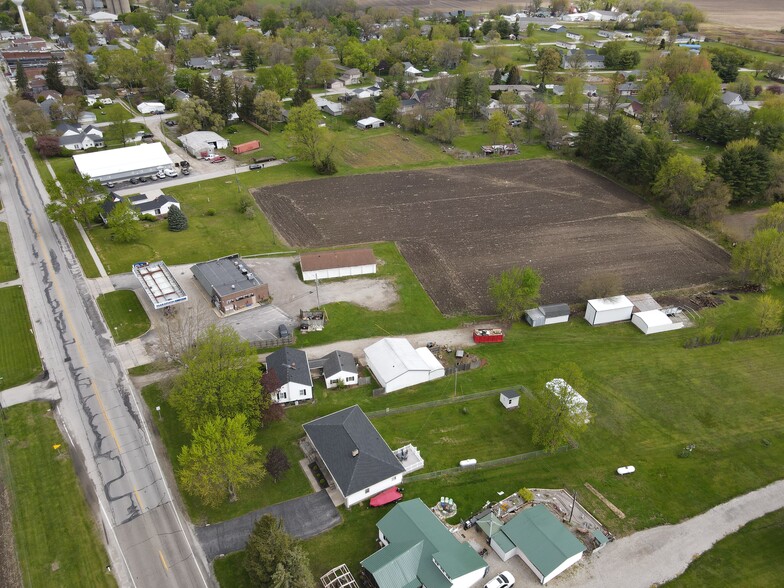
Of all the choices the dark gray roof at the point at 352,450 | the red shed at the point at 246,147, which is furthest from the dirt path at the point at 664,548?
the red shed at the point at 246,147


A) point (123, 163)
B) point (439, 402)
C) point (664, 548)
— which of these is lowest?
point (664, 548)

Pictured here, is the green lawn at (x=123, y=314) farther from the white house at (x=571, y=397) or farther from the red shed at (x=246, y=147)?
the red shed at (x=246, y=147)

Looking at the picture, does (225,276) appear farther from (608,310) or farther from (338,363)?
(608,310)

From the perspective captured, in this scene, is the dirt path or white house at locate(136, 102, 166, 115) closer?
the dirt path

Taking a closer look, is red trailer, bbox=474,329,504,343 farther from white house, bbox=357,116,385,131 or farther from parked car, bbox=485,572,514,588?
white house, bbox=357,116,385,131

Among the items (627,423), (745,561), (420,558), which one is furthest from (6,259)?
(745,561)

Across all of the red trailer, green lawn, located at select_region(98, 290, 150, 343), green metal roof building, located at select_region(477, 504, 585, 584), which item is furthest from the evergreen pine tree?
green metal roof building, located at select_region(477, 504, 585, 584)

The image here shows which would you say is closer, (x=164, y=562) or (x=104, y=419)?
(x=164, y=562)

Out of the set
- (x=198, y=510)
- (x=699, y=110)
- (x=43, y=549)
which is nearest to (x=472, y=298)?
(x=198, y=510)
